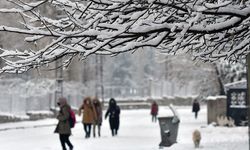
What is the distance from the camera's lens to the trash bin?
60.8 ft

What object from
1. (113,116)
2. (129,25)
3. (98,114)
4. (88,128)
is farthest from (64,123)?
(129,25)

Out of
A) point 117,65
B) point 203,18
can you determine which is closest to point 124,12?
point 203,18

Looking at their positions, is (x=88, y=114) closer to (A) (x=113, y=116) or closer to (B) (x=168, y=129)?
(A) (x=113, y=116)

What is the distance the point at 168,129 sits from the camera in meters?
19.1

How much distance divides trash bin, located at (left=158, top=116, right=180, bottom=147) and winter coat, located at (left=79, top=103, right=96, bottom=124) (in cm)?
370

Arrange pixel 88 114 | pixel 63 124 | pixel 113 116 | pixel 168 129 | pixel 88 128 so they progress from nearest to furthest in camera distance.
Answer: pixel 63 124, pixel 168 129, pixel 88 114, pixel 88 128, pixel 113 116

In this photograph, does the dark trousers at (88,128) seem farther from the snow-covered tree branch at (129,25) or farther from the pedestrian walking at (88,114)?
the snow-covered tree branch at (129,25)

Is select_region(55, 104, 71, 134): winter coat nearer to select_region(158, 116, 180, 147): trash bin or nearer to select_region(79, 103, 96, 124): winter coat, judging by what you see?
select_region(158, 116, 180, 147): trash bin

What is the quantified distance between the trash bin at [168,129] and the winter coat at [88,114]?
3705mm

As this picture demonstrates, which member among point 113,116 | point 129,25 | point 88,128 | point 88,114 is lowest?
point 88,128

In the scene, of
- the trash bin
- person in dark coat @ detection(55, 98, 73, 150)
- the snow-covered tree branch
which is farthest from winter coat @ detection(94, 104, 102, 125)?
the snow-covered tree branch

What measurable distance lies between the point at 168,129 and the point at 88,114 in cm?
410

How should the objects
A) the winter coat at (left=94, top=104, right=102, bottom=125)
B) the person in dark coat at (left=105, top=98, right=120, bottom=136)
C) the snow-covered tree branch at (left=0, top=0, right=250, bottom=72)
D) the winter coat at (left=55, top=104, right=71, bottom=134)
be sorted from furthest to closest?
the person in dark coat at (left=105, top=98, right=120, bottom=136) < the winter coat at (left=94, top=104, right=102, bottom=125) < the winter coat at (left=55, top=104, right=71, bottom=134) < the snow-covered tree branch at (left=0, top=0, right=250, bottom=72)

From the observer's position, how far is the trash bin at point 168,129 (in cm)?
1855
